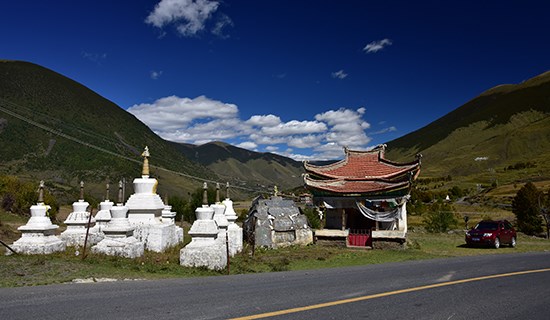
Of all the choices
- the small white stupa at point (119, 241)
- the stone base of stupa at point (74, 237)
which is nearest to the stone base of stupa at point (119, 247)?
the small white stupa at point (119, 241)

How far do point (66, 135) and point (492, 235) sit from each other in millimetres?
125940

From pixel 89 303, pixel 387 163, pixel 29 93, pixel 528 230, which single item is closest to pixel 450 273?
pixel 89 303

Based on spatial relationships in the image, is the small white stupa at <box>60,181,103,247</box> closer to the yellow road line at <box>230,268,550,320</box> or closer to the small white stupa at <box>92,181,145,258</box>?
the small white stupa at <box>92,181,145,258</box>

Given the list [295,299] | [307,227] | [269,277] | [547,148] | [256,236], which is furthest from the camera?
[547,148]

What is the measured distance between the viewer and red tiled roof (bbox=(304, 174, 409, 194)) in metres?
24.4

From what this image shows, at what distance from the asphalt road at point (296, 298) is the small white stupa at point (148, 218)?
7270mm

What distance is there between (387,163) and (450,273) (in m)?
16.4

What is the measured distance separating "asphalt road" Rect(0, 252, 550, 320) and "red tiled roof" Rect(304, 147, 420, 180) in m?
15.3

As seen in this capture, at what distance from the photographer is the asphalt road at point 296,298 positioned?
7.01m

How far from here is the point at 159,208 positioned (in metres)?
18.0

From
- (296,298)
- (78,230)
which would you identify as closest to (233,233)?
(78,230)

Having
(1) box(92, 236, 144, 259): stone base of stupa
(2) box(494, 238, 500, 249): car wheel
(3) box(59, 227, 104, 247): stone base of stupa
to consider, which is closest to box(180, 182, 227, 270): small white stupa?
(1) box(92, 236, 144, 259): stone base of stupa

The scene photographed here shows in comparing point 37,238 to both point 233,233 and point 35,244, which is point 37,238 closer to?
point 35,244

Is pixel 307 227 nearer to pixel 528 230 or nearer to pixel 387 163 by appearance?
pixel 387 163
